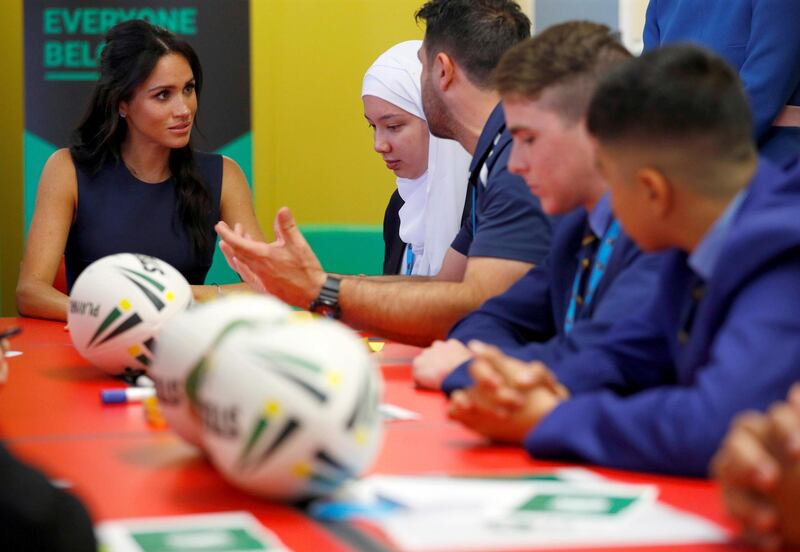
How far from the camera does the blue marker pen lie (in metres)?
1.90

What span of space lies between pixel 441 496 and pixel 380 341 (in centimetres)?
172

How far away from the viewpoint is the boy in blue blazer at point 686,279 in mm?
1260

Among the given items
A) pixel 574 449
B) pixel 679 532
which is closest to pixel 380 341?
pixel 574 449

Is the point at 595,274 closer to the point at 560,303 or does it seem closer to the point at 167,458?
the point at 560,303

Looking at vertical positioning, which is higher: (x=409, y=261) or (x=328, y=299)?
(x=328, y=299)

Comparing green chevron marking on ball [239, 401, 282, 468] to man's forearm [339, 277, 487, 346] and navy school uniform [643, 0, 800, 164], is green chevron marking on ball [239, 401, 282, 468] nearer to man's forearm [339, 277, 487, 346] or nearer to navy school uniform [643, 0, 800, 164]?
man's forearm [339, 277, 487, 346]

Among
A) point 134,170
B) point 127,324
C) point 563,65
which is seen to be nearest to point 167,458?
point 127,324

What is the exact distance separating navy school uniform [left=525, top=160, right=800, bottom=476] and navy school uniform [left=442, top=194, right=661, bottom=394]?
0.25 meters

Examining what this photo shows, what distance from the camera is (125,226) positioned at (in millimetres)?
3932

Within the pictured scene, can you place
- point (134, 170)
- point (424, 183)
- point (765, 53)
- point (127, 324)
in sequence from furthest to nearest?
1. point (134, 170)
2. point (424, 183)
3. point (765, 53)
4. point (127, 324)

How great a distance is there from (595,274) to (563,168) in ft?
0.65

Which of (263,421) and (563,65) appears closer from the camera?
(263,421)

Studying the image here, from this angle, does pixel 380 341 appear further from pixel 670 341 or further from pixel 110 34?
pixel 110 34

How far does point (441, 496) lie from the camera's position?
47.1 inches
